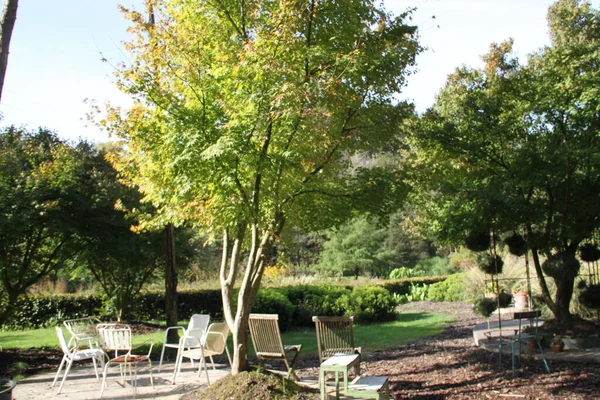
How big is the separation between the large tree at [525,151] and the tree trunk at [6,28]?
4932mm

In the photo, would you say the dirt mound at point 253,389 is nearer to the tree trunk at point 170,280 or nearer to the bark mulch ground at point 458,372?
the bark mulch ground at point 458,372

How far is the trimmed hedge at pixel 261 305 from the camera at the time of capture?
1316cm

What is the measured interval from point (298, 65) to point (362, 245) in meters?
22.9

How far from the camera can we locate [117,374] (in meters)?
7.54

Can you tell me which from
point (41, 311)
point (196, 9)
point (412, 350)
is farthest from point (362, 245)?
point (196, 9)

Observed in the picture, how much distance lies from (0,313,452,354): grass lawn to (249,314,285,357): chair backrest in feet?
10.1

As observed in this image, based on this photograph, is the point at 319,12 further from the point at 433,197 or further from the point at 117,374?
the point at 117,374

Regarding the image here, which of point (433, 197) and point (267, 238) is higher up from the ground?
point (433, 197)

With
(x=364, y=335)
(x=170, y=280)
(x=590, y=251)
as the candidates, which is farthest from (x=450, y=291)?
(x=170, y=280)

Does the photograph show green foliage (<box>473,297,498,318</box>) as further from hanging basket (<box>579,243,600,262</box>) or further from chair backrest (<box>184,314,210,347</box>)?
chair backrest (<box>184,314,210,347</box>)

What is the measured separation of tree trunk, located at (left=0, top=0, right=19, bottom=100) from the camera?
4539mm

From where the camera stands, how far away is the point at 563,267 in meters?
7.62

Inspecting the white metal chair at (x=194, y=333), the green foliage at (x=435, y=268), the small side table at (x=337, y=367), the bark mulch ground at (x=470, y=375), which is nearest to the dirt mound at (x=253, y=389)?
the small side table at (x=337, y=367)

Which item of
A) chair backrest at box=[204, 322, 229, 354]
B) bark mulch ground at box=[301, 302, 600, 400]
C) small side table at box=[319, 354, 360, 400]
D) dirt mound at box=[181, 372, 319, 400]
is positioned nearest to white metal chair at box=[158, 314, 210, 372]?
chair backrest at box=[204, 322, 229, 354]
